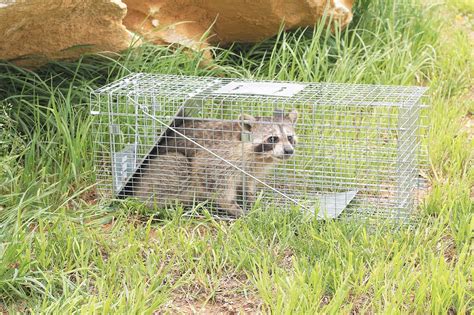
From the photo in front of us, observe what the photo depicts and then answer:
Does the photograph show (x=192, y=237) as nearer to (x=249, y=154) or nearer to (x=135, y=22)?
(x=249, y=154)

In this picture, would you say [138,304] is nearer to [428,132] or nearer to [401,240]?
[401,240]

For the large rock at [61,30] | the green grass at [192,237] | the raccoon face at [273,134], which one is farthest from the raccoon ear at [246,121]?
the large rock at [61,30]

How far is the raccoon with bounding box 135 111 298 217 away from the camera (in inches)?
197

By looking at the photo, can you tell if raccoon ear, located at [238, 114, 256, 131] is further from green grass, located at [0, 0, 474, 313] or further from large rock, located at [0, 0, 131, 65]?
large rock, located at [0, 0, 131, 65]

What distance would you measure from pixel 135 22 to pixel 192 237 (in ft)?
7.20

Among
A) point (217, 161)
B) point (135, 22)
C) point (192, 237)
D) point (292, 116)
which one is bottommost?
point (192, 237)

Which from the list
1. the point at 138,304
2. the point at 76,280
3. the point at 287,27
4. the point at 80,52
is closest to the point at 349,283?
the point at 138,304

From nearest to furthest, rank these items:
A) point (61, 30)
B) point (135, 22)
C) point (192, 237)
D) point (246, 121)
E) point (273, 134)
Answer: point (192, 237) → point (246, 121) → point (273, 134) → point (61, 30) → point (135, 22)

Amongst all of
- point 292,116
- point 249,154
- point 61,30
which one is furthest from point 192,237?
point 61,30

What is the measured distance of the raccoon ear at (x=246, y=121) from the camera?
4850 millimetres

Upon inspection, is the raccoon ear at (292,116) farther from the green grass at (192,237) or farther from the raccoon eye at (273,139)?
the green grass at (192,237)

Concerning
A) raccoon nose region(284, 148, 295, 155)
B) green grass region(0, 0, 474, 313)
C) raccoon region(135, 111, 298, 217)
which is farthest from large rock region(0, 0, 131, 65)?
raccoon nose region(284, 148, 295, 155)

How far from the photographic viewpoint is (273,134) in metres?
4.98

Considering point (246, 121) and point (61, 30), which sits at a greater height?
point (61, 30)
